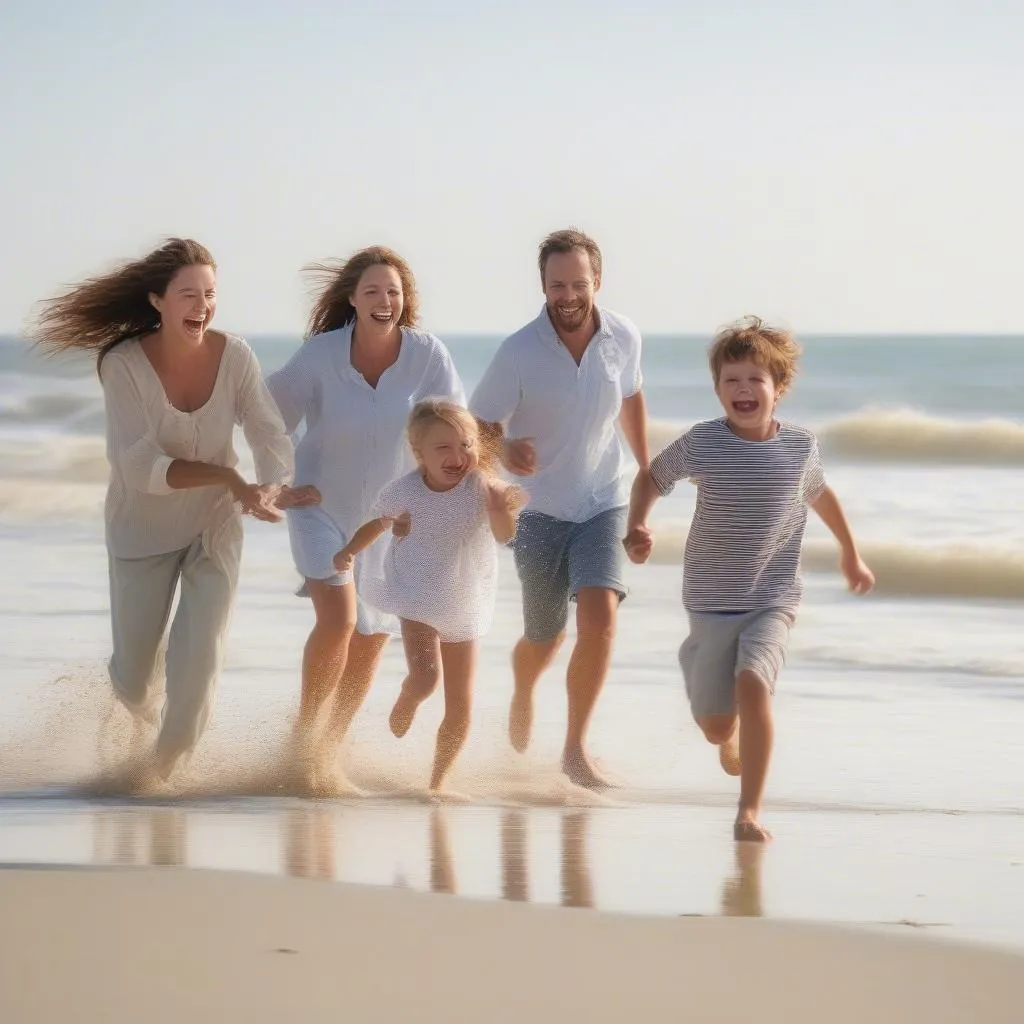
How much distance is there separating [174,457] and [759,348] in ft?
6.06

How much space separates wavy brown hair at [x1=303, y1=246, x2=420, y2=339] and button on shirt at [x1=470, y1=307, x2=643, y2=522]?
0.35 m

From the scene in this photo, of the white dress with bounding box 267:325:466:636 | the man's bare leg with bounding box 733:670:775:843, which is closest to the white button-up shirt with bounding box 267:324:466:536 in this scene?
the white dress with bounding box 267:325:466:636

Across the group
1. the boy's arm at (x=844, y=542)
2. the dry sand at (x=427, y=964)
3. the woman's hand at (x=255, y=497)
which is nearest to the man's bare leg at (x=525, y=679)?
the woman's hand at (x=255, y=497)

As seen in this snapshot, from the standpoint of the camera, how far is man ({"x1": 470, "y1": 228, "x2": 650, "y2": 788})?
22.3 feet

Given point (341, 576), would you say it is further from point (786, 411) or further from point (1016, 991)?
point (786, 411)

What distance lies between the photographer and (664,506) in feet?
51.9

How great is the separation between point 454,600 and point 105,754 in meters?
1.31

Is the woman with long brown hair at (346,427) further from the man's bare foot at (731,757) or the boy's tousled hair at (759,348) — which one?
the man's bare foot at (731,757)

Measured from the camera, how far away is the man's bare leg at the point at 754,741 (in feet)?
18.8

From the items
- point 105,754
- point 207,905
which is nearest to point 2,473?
point 105,754

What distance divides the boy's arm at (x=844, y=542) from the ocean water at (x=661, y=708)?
0.71 meters

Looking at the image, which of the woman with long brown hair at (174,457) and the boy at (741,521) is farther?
the woman with long brown hair at (174,457)

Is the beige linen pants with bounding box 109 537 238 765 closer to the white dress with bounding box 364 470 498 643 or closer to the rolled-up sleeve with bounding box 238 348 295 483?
the rolled-up sleeve with bounding box 238 348 295 483

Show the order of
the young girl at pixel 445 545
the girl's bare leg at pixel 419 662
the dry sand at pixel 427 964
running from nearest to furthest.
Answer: the dry sand at pixel 427 964, the young girl at pixel 445 545, the girl's bare leg at pixel 419 662
